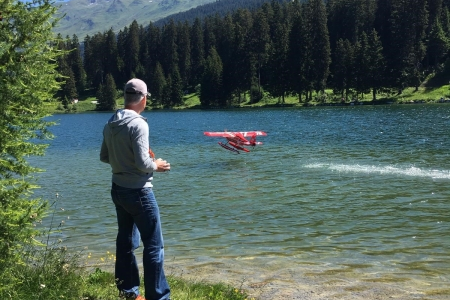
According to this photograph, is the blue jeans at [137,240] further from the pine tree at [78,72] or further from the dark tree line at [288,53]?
the pine tree at [78,72]

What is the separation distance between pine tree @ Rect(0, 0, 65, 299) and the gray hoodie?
90 cm

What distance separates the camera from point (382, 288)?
8.15 m

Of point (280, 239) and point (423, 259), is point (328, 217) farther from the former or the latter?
point (423, 259)

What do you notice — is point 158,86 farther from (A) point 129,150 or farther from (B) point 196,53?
(A) point 129,150

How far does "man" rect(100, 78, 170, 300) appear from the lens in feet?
19.0

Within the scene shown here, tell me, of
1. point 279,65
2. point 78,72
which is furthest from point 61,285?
point 78,72

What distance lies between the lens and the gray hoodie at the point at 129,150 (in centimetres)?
577

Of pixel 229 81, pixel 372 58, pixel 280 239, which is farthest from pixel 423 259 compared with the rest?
pixel 229 81

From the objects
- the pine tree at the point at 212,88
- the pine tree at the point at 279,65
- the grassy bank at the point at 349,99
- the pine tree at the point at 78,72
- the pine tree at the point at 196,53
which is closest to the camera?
the grassy bank at the point at 349,99

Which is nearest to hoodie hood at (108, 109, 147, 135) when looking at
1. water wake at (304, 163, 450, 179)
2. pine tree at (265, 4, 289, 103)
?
water wake at (304, 163, 450, 179)

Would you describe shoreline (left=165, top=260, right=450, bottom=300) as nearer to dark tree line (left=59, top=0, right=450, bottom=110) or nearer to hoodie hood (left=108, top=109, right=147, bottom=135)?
hoodie hood (left=108, top=109, right=147, bottom=135)

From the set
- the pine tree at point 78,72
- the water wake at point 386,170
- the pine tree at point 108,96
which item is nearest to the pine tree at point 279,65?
the pine tree at point 108,96

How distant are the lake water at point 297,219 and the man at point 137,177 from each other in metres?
2.22

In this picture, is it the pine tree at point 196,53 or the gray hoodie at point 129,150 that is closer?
the gray hoodie at point 129,150
